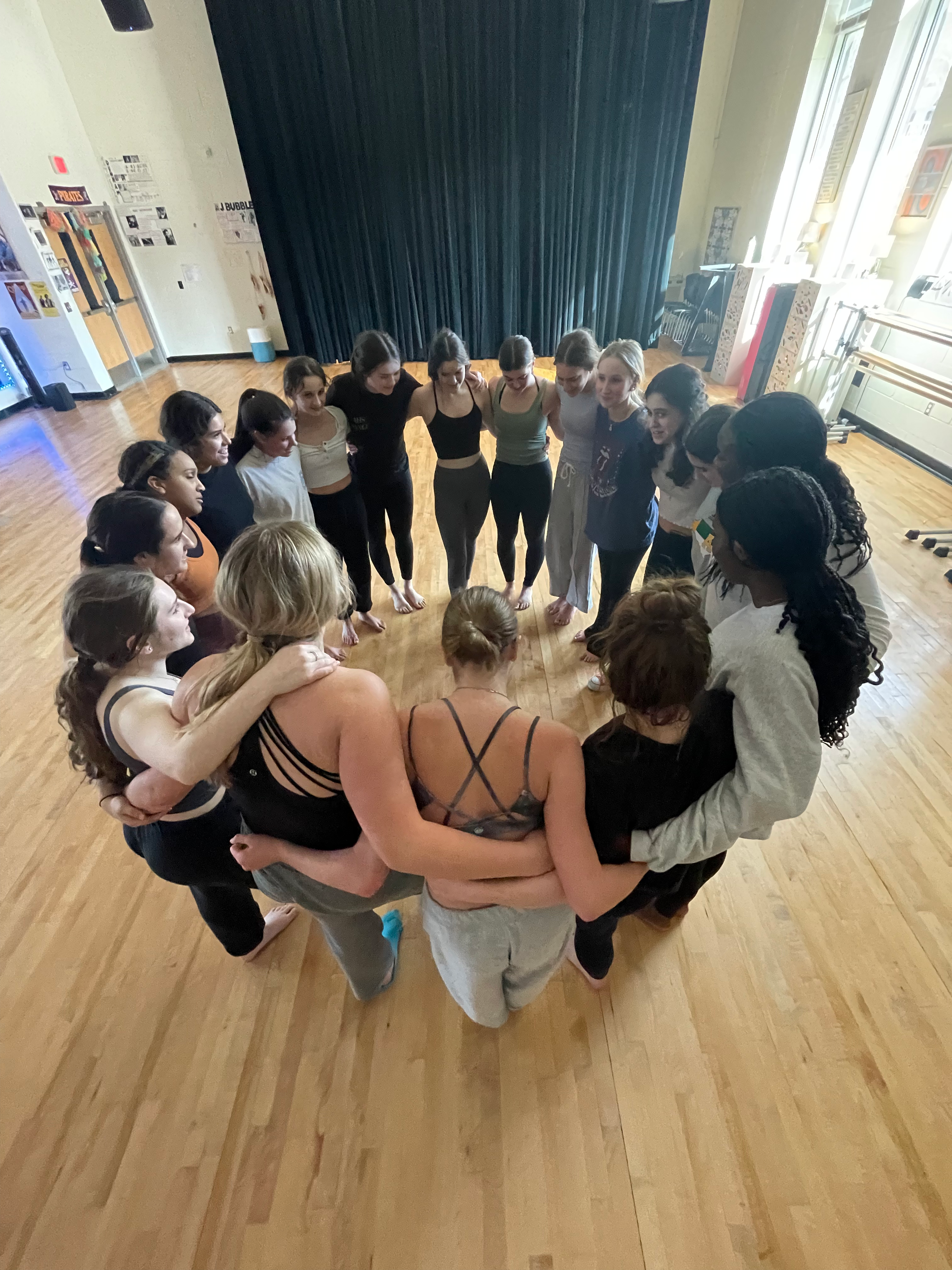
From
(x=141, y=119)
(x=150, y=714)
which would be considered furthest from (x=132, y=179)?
(x=150, y=714)

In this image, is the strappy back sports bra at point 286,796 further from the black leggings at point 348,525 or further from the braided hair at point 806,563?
the black leggings at point 348,525

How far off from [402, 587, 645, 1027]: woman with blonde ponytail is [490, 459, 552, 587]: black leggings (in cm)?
179

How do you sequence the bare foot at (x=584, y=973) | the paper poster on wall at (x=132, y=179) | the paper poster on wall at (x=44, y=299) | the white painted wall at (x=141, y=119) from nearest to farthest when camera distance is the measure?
1. the bare foot at (x=584, y=973)
2. the white painted wall at (x=141, y=119)
3. the paper poster on wall at (x=44, y=299)
4. the paper poster on wall at (x=132, y=179)

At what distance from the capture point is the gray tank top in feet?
7.71

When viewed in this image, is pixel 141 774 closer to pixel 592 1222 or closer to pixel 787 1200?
pixel 592 1222

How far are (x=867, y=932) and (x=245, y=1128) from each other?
1852 millimetres

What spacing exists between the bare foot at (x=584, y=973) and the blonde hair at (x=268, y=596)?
4.03ft

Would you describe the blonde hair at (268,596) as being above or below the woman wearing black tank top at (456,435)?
above

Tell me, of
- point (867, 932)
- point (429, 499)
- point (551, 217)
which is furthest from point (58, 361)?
point (867, 932)

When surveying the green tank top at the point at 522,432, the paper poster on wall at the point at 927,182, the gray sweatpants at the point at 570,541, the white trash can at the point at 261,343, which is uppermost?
the paper poster on wall at the point at 927,182

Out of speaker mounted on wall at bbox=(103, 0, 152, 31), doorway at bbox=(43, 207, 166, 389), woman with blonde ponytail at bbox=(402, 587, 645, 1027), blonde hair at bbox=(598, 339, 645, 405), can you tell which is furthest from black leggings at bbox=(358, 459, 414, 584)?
doorway at bbox=(43, 207, 166, 389)

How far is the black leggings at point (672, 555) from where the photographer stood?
2078mm

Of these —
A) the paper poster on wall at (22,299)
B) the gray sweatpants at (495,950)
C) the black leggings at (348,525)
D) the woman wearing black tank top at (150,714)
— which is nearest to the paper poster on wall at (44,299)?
the paper poster on wall at (22,299)

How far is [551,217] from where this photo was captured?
7438mm
